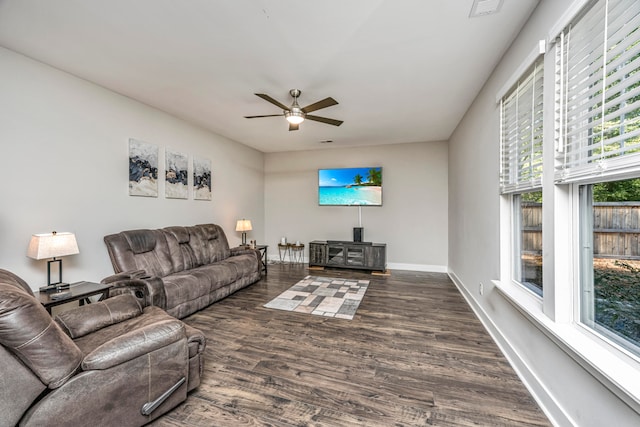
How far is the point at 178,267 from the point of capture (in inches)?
143

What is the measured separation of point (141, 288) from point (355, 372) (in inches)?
90.8

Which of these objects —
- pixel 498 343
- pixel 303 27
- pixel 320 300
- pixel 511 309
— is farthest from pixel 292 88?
Answer: pixel 498 343

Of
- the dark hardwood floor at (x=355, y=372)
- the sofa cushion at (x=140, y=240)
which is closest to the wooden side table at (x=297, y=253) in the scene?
the dark hardwood floor at (x=355, y=372)

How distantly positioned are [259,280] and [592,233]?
14.3 feet

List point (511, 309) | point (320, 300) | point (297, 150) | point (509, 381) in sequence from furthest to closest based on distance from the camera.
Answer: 1. point (297, 150)
2. point (320, 300)
3. point (511, 309)
4. point (509, 381)

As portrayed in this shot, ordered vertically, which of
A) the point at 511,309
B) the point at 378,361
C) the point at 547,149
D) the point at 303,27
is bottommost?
the point at 378,361

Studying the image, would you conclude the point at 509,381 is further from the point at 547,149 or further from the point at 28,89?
the point at 28,89

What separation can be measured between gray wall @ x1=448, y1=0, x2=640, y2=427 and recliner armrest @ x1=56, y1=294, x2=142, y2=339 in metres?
2.99

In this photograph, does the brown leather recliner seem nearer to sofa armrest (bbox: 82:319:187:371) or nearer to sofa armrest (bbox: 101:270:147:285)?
sofa armrest (bbox: 82:319:187:371)

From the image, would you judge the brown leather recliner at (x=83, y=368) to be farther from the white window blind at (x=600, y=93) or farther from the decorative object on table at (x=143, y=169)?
the white window blind at (x=600, y=93)

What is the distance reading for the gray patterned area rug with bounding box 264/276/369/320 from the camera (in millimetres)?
3354

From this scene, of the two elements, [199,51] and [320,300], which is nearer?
[199,51]

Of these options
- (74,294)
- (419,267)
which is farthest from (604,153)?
(419,267)

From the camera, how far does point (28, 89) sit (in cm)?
249
